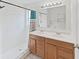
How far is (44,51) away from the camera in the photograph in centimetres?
266

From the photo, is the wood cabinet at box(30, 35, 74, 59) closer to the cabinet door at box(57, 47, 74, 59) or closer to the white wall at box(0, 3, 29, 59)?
the cabinet door at box(57, 47, 74, 59)

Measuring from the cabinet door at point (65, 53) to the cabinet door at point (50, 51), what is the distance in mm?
159

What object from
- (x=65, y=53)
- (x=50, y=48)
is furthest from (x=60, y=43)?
(x=50, y=48)

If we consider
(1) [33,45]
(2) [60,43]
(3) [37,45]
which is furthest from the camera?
(1) [33,45]

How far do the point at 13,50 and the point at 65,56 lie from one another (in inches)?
72.3

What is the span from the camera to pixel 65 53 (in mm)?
2033

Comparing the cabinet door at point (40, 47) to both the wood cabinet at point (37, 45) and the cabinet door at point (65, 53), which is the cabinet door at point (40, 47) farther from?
the cabinet door at point (65, 53)

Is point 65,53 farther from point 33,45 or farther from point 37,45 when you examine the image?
point 33,45

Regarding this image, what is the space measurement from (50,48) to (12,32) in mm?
1435

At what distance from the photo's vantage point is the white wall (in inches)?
125

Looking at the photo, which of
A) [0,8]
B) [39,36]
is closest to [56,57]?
[39,36]

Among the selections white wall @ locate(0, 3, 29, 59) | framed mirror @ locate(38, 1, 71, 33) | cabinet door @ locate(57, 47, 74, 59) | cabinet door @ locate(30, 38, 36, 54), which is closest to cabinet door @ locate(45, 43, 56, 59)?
cabinet door @ locate(57, 47, 74, 59)

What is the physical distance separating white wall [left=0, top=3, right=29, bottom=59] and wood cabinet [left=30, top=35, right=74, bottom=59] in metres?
0.57

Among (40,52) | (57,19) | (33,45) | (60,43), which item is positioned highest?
(57,19)
